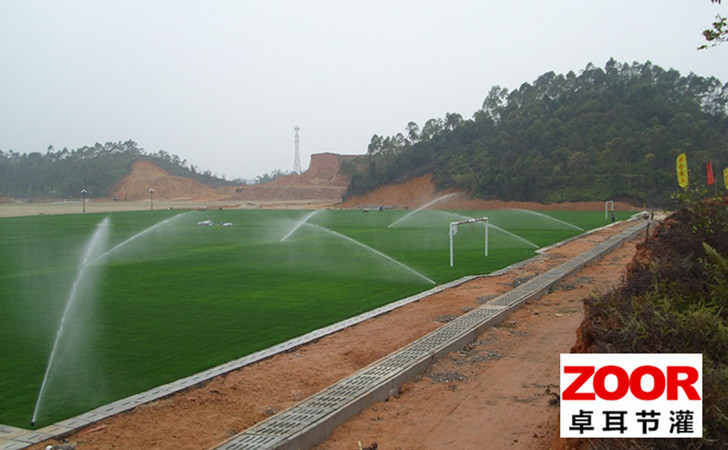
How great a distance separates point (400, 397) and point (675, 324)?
290 cm

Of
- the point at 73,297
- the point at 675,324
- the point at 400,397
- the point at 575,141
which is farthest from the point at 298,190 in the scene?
the point at 675,324

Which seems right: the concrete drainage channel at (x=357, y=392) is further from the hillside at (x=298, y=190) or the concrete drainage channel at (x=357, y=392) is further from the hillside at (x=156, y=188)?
the hillside at (x=156, y=188)

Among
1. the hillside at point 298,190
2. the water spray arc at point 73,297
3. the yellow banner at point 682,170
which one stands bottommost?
the water spray arc at point 73,297

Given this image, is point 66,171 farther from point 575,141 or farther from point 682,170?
point 682,170

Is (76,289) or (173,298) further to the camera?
(76,289)

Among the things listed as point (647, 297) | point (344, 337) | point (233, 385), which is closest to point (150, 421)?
point (233, 385)

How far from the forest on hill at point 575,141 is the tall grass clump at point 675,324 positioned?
5333 centimetres

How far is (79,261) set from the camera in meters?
20.7

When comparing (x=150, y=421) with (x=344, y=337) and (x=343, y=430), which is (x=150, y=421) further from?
(x=344, y=337)

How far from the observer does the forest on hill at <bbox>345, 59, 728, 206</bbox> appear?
218 ft

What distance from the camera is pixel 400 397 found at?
653cm

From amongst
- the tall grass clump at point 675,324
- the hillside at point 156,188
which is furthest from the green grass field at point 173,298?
the hillside at point 156,188

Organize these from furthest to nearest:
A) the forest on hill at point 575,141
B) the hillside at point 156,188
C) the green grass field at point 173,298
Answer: the hillside at point 156,188, the forest on hill at point 575,141, the green grass field at point 173,298

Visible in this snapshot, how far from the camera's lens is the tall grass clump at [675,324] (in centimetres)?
393
